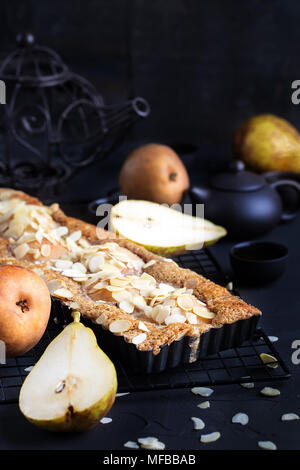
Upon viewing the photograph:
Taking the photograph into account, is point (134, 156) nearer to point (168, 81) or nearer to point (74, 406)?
point (168, 81)

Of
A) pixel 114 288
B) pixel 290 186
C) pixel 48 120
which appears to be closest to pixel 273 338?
pixel 114 288

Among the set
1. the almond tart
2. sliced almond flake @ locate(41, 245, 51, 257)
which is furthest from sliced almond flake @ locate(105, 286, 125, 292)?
sliced almond flake @ locate(41, 245, 51, 257)

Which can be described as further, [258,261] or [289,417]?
[258,261]

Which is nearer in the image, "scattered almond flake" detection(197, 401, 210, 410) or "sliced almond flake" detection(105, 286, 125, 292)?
"scattered almond flake" detection(197, 401, 210, 410)

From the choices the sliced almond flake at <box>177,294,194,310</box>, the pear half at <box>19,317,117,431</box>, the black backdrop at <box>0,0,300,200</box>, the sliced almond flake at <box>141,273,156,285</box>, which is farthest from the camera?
the black backdrop at <box>0,0,300,200</box>

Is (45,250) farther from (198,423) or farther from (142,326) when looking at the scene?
(198,423)

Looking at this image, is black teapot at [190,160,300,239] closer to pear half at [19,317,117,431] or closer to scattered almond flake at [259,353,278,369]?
scattered almond flake at [259,353,278,369]
